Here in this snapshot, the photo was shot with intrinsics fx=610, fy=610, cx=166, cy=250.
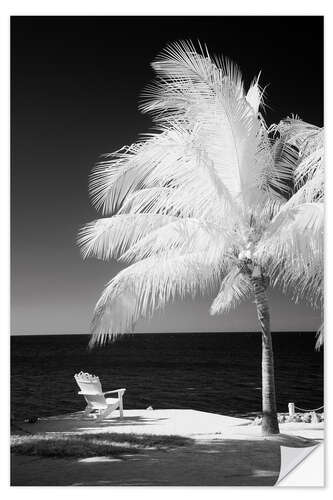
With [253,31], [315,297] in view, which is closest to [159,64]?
[253,31]

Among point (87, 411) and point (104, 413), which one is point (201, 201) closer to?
point (104, 413)

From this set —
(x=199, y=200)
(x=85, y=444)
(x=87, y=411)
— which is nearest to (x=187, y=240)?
(x=199, y=200)

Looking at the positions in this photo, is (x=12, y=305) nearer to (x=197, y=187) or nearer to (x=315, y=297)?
(x=197, y=187)

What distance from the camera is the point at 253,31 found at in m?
5.07

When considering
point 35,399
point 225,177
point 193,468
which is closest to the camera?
point 193,468

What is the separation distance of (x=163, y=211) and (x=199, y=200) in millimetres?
347

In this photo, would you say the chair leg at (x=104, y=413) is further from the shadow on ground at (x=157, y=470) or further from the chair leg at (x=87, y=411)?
the shadow on ground at (x=157, y=470)

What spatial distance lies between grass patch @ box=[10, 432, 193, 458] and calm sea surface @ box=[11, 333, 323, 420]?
0.77 ft

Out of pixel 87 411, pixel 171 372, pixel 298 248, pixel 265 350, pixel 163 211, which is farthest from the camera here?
pixel 171 372

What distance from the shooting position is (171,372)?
21219mm

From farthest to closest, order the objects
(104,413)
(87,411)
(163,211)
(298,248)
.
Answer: (87,411), (104,413), (163,211), (298,248)

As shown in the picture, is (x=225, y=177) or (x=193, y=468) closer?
(x=193, y=468)

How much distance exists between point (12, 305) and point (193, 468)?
1.90 metres
